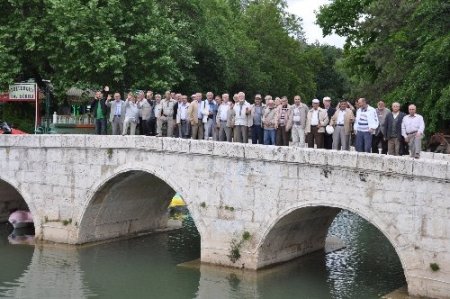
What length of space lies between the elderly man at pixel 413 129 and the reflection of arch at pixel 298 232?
6.40 ft

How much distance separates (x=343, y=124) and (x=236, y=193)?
10.4 feet

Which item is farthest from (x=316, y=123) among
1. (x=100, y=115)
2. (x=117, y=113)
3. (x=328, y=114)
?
(x=100, y=115)

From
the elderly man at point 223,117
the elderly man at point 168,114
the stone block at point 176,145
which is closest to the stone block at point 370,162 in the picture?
the elderly man at point 223,117

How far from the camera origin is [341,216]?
92.3ft

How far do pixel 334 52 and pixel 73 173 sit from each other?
61727 mm

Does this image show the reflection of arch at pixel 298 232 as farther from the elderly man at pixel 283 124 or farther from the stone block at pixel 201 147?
the stone block at pixel 201 147

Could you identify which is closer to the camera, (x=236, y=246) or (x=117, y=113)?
(x=236, y=246)

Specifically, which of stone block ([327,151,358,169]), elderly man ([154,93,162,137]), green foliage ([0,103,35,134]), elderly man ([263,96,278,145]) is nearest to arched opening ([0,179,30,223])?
green foliage ([0,103,35,134])

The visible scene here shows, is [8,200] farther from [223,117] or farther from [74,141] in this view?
[223,117]

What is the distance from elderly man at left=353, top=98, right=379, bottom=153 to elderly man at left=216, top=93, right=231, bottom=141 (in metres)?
3.87

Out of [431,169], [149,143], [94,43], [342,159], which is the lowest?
[431,169]

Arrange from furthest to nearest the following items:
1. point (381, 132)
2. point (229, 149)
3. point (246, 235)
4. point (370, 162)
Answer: point (229, 149)
point (246, 235)
point (381, 132)
point (370, 162)

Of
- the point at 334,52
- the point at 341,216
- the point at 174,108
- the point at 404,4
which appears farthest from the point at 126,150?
the point at 334,52

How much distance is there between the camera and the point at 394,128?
17.7 m
